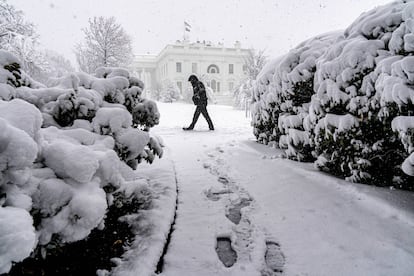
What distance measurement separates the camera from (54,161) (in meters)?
1.48

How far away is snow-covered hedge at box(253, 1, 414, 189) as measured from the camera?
2.28m

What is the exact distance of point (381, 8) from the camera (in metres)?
3.13

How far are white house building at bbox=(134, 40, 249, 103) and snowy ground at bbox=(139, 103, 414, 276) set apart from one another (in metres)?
46.8

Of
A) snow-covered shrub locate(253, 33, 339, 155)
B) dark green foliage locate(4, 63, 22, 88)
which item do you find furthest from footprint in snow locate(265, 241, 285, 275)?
dark green foliage locate(4, 63, 22, 88)

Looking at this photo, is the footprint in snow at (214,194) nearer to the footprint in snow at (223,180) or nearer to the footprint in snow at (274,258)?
the footprint in snow at (223,180)

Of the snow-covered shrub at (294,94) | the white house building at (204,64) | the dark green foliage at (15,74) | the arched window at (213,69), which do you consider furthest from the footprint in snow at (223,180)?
the arched window at (213,69)

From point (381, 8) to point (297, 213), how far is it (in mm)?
2683

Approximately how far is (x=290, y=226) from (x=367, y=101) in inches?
60.7

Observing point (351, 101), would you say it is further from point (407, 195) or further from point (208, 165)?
point (208, 165)

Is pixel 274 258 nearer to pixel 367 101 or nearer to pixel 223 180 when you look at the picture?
pixel 223 180

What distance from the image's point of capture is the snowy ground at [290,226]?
1.82 metres

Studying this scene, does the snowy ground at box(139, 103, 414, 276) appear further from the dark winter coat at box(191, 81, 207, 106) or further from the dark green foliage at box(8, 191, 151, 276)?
the dark winter coat at box(191, 81, 207, 106)

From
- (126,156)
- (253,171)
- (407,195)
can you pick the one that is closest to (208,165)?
(253,171)

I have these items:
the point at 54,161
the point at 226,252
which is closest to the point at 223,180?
the point at 226,252
